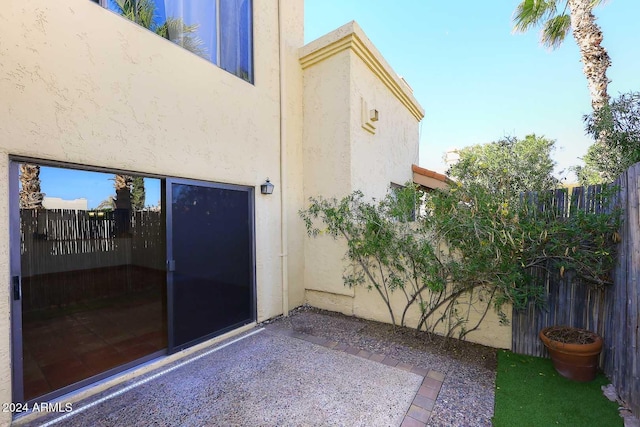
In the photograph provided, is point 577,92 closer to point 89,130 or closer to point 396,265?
point 396,265

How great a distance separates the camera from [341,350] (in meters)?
5.55

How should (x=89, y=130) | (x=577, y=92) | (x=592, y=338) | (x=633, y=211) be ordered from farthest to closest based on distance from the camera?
1. (x=577, y=92)
2. (x=592, y=338)
3. (x=89, y=130)
4. (x=633, y=211)

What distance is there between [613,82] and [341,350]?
524 inches

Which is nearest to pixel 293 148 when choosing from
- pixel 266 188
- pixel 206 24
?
pixel 266 188

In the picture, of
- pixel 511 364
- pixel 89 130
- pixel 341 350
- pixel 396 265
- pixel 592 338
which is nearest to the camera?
pixel 89 130

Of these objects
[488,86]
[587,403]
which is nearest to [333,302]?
[587,403]

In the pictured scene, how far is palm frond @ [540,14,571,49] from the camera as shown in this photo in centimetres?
1140

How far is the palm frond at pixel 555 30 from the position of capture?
11398 millimetres

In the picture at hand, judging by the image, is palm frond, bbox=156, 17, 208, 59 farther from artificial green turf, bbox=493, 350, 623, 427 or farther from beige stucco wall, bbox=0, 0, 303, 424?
artificial green turf, bbox=493, 350, 623, 427

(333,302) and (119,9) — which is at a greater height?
(119,9)

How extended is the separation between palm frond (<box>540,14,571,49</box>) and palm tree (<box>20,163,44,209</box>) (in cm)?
1710

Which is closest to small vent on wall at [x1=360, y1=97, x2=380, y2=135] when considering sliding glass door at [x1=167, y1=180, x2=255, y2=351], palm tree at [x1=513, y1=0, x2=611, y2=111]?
sliding glass door at [x1=167, y1=180, x2=255, y2=351]

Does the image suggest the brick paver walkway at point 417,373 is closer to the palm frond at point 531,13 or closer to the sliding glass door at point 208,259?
the sliding glass door at point 208,259

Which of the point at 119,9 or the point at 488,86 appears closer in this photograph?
the point at 119,9
